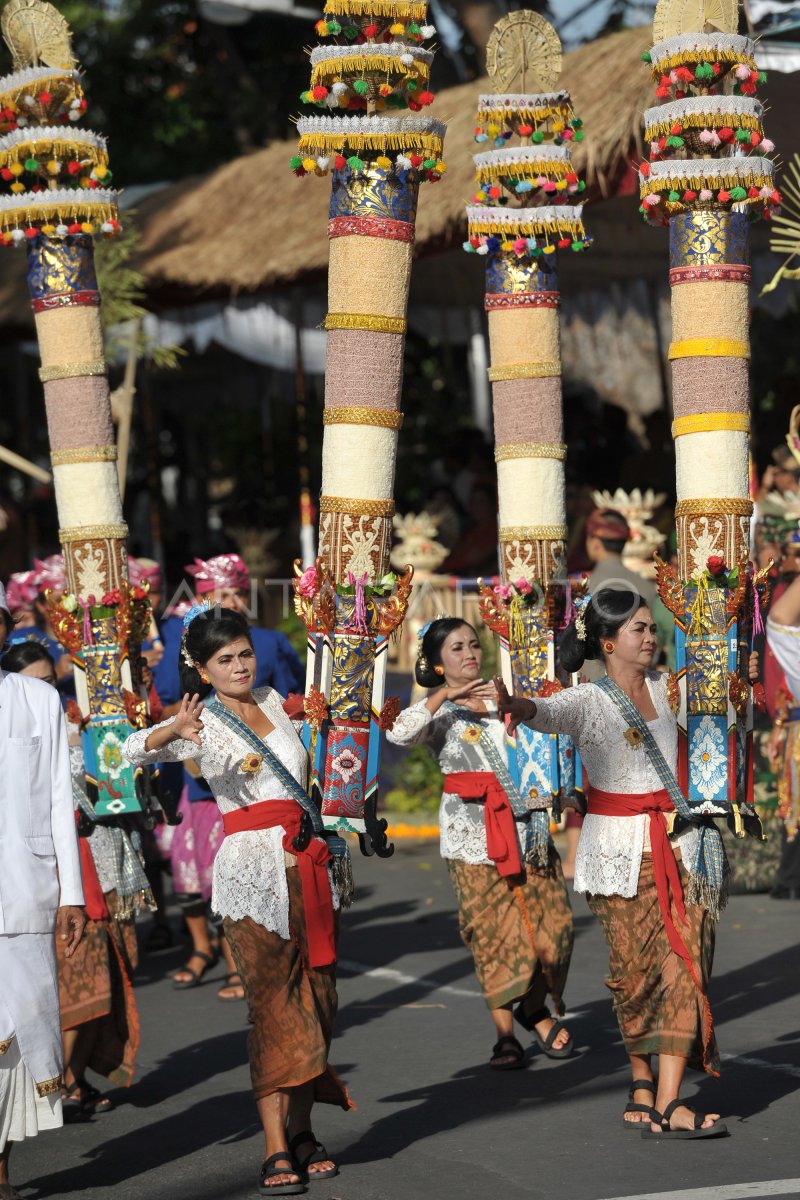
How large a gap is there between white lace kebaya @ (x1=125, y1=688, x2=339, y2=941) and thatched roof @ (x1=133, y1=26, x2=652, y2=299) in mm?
5705

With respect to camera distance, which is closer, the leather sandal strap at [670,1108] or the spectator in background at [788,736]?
the leather sandal strap at [670,1108]

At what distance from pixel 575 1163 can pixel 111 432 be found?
374 centimetres

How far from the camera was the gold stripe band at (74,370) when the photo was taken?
798 cm

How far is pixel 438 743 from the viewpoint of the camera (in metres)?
7.79

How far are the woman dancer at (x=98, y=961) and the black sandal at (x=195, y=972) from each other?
175cm

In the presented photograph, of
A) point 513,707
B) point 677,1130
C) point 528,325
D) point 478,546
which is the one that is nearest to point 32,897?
point 513,707

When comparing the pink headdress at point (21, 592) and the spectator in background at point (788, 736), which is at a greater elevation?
the pink headdress at point (21, 592)

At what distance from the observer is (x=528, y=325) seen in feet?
26.0

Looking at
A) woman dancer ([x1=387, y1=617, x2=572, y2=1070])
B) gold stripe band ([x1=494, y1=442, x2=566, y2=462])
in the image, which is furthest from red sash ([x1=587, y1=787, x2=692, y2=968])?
gold stripe band ([x1=494, y1=442, x2=566, y2=462])

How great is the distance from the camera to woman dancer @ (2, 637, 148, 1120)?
7082 millimetres

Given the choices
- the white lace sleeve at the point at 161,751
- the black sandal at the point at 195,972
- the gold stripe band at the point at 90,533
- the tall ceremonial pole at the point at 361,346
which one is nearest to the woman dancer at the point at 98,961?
the gold stripe band at the point at 90,533

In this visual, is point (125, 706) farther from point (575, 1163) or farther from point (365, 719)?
point (575, 1163)

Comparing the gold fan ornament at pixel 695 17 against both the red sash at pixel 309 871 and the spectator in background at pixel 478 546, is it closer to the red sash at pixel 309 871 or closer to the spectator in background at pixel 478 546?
the red sash at pixel 309 871

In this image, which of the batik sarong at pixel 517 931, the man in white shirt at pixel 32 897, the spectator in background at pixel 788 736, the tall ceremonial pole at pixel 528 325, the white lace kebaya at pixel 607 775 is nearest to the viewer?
the man in white shirt at pixel 32 897
